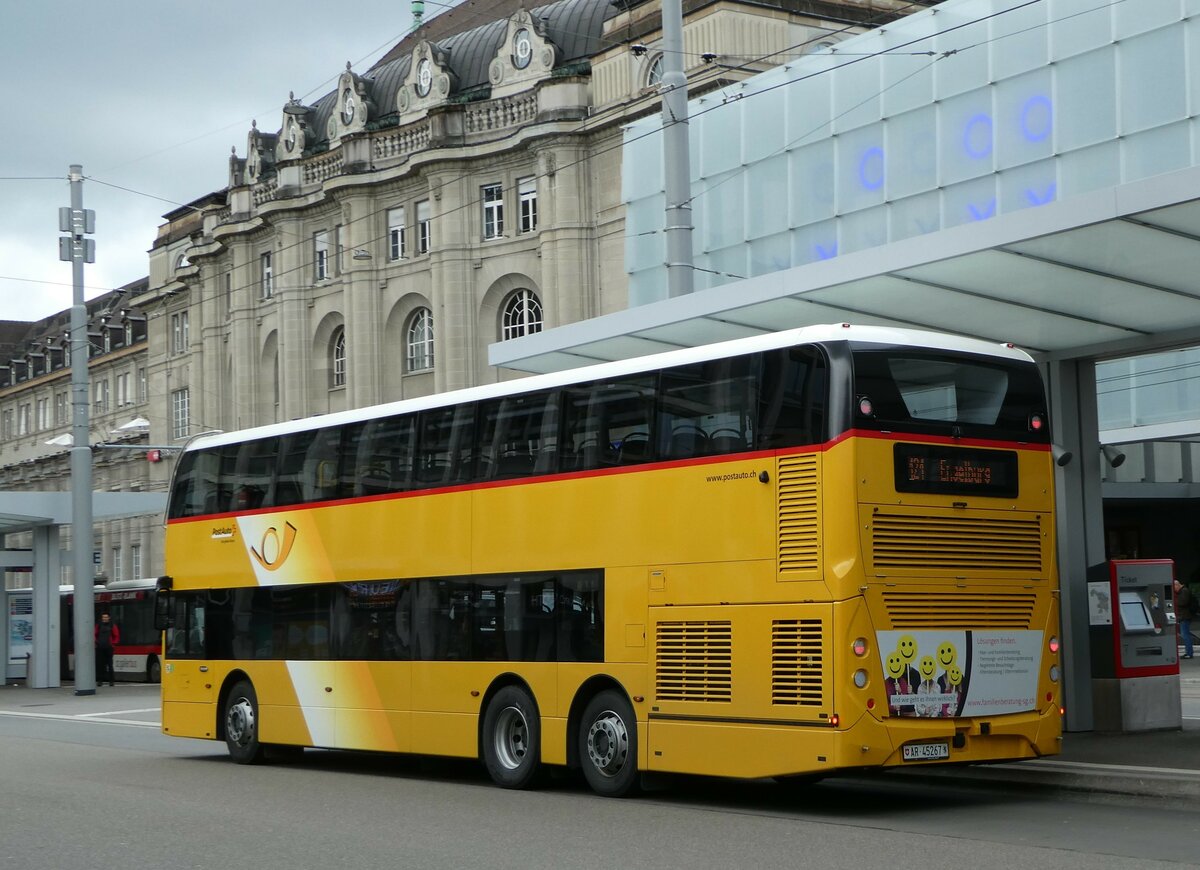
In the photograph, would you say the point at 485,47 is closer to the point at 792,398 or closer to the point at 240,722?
the point at 240,722

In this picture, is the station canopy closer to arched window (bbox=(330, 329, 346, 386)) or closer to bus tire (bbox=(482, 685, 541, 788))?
bus tire (bbox=(482, 685, 541, 788))

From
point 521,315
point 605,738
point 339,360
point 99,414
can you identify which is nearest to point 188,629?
point 605,738

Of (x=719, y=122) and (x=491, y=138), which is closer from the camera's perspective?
(x=719, y=122)

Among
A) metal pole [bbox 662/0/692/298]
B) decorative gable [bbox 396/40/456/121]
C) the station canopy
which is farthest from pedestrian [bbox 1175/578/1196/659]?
decorative gable [bbox 396/40/456/121]

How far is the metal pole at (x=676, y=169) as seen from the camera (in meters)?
18.5

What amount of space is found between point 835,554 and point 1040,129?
18237 millimetres

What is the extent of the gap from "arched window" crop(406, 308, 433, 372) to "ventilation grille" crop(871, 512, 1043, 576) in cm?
4604

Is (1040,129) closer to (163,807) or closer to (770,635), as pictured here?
(770,635)

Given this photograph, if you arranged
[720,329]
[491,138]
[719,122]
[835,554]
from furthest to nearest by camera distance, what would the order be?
1. [491,138]
2. [719,122]
3. [720,329]
4. [835,554]

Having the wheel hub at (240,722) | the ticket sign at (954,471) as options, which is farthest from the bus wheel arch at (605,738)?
the wheel hub at (240,722)

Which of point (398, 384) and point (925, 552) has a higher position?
point (398, 384)

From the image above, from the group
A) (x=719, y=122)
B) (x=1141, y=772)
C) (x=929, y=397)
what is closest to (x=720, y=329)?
(x=929, y=397)

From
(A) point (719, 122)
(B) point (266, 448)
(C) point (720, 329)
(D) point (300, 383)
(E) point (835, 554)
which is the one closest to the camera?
(E) point (835, 554)

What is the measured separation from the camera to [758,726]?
1288cm
